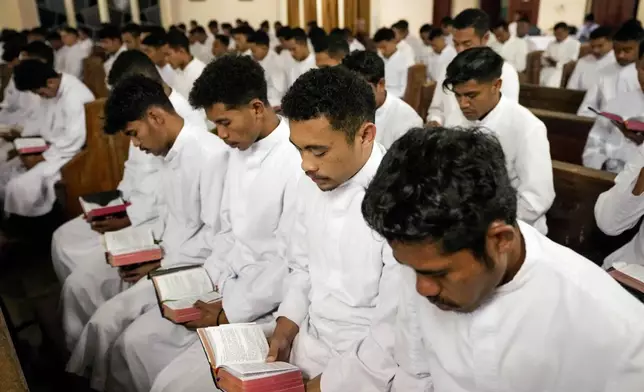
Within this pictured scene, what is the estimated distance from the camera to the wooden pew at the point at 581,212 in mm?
2201

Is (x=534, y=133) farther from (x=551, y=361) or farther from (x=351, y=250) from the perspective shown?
(x=551, y=361)

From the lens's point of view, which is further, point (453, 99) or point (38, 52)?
point (38, 52)

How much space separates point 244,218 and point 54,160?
8.29 feet

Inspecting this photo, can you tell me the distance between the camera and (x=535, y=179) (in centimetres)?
222

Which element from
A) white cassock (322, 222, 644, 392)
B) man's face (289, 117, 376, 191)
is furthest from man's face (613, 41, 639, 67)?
white cassock (322, 222, 644, 392)

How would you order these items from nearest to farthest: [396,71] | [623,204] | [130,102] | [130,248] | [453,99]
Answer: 1. [623,204]
2. [130,102]
3. [130,248]
4. [453,99]
5. [396,71]

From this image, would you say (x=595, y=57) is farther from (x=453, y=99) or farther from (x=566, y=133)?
(x=453, y=99)

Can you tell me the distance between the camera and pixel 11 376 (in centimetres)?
125

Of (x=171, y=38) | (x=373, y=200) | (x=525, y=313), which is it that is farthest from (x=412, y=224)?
(x=171, y=38)

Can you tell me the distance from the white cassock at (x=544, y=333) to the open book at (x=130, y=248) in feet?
4.96

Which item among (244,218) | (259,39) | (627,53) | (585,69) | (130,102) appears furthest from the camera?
(259,39)

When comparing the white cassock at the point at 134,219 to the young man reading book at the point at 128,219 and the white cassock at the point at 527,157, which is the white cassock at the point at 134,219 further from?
the white cassock at the point at 527,157

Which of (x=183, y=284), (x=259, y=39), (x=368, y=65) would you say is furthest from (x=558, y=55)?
(x=183, y=284)

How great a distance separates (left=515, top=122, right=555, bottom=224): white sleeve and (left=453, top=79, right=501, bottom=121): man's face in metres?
0.26
